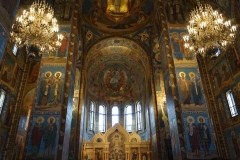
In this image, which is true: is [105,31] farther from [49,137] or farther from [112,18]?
[49,137]

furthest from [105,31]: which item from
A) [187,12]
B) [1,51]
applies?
[1,51]

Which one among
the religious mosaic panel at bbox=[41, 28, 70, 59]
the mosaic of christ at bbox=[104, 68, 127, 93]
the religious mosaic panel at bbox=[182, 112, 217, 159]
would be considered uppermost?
the mosaic of christ at bbox=[104, 68, 127, 93]

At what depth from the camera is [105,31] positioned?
16.6 metres

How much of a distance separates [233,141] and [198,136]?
16.9ft

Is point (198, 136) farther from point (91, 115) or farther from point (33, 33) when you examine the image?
point (91, 115)

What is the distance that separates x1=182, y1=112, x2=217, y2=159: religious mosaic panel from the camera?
8.61 metres

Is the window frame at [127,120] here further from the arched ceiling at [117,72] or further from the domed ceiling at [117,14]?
the domed ceiling at [117,14]

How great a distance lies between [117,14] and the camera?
15867 millimetres

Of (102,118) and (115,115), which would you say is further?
(115,115)

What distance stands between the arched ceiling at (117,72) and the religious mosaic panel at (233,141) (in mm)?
8459

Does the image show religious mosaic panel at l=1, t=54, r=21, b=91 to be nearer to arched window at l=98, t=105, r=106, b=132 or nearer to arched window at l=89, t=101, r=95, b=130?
arched window at l=89, t=101, r=95, b=130

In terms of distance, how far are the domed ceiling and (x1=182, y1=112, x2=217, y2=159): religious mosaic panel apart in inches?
366

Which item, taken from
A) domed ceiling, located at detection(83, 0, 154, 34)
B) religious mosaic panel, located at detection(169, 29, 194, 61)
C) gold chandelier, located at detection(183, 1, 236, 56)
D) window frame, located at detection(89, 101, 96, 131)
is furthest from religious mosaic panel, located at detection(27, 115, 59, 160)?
window frame, located at detection(89, 101, 96, 131)

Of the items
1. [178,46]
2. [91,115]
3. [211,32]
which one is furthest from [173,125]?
[91,115]
